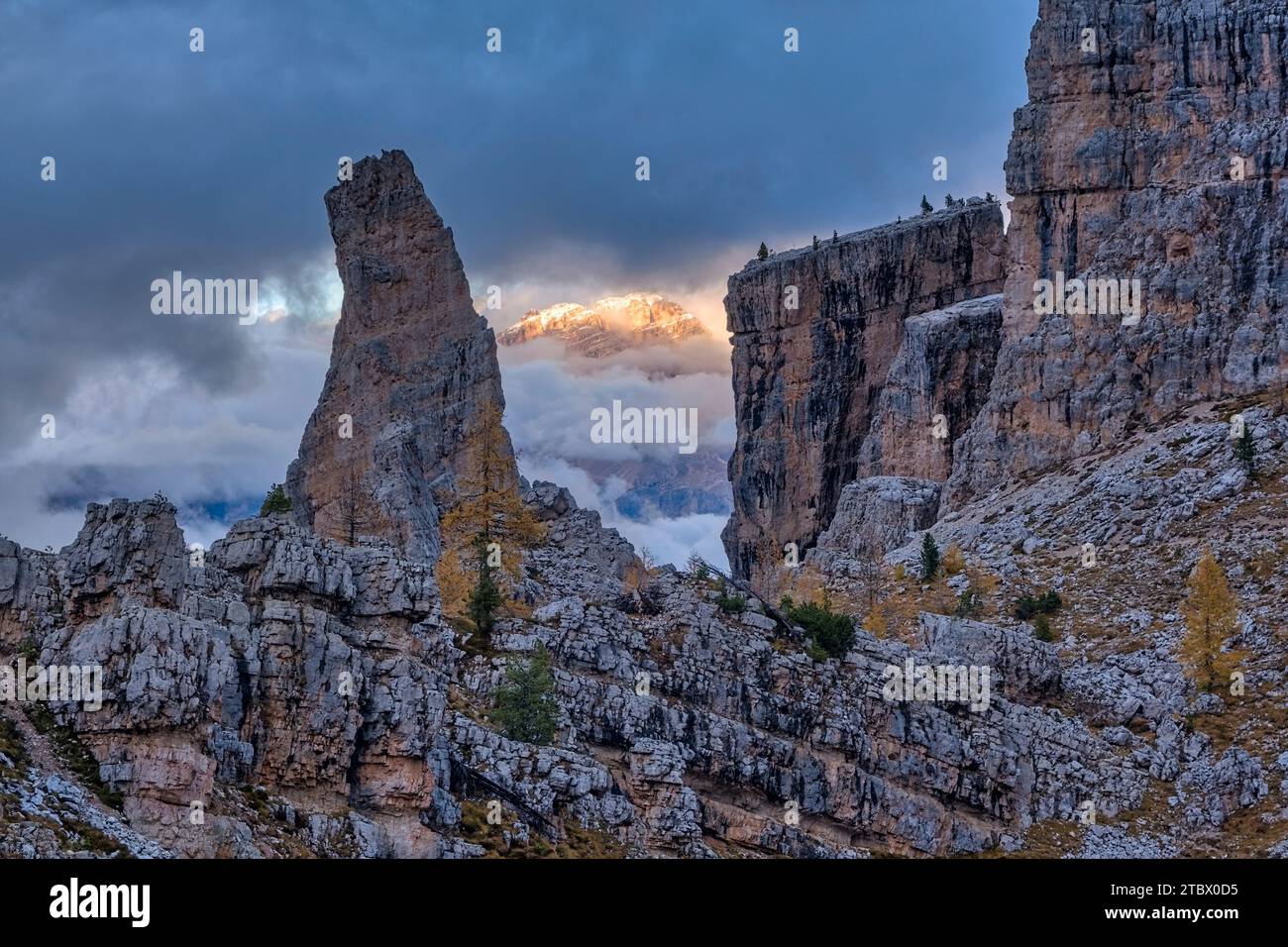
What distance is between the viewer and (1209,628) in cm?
9706

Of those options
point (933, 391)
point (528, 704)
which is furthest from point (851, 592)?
point (528, 704)

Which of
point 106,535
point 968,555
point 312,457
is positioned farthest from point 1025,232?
point 106,535

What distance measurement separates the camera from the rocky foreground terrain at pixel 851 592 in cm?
5347

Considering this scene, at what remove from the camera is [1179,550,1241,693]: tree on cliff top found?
94.6 metres

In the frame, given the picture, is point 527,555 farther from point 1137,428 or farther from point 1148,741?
point 1137,428

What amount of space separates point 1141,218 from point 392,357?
197ft

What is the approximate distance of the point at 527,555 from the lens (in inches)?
3654

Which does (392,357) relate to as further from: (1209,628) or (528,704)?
(528,704)

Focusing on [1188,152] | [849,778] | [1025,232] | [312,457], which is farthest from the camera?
[1025,232]

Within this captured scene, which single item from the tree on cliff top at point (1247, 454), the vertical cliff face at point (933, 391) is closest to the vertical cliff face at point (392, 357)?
the tree on cliff top at point (1247, 454)

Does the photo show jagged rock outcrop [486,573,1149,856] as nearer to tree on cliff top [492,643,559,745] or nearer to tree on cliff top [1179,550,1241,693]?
tree on cliff top [492,643,559,745]

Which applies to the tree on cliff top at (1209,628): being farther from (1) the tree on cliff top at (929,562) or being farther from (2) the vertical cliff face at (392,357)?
(2) the vertical cliff face at (392,357)
